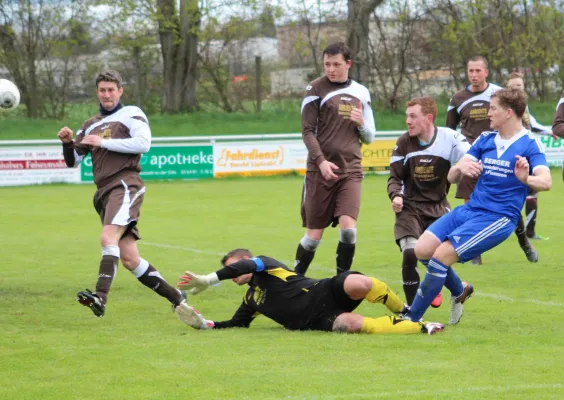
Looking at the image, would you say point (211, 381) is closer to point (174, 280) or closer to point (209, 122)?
point (174, 280)

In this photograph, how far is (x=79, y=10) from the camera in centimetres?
3519

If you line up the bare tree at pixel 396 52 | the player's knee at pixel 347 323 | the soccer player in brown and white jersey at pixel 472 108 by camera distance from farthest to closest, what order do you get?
1. the bare tree at pixel 396 52
2. the soccer player in brown and white jersey at pixel 472 108
3. the player's knee at pixel 347 323

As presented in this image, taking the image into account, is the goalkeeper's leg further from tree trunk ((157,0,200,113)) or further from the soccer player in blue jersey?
tree trunk ((157,0,200,113))

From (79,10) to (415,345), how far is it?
30449 millimetres

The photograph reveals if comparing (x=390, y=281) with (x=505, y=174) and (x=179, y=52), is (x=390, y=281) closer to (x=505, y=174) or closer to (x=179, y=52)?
(x=505, y=174)

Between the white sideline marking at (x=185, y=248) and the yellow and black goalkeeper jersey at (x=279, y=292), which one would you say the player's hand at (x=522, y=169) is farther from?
the white sideline marking at (x=185, y=248)

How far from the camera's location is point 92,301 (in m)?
7.62

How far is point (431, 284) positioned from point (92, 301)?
2.50m

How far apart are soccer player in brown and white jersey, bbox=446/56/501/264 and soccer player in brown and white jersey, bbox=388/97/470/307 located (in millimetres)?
2905

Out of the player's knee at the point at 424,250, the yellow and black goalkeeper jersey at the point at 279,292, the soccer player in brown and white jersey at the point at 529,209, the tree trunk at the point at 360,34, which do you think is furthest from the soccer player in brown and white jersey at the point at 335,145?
the tree trunk at the point at 360,34

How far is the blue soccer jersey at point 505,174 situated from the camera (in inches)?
283

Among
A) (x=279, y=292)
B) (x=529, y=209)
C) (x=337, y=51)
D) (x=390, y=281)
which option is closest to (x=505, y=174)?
(x=279, y=292)

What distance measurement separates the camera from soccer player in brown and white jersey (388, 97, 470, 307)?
8273 mm

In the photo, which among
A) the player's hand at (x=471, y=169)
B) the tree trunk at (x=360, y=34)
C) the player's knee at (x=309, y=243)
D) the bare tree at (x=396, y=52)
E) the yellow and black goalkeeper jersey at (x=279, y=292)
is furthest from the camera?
the bare tree at (x=396, y=52)
